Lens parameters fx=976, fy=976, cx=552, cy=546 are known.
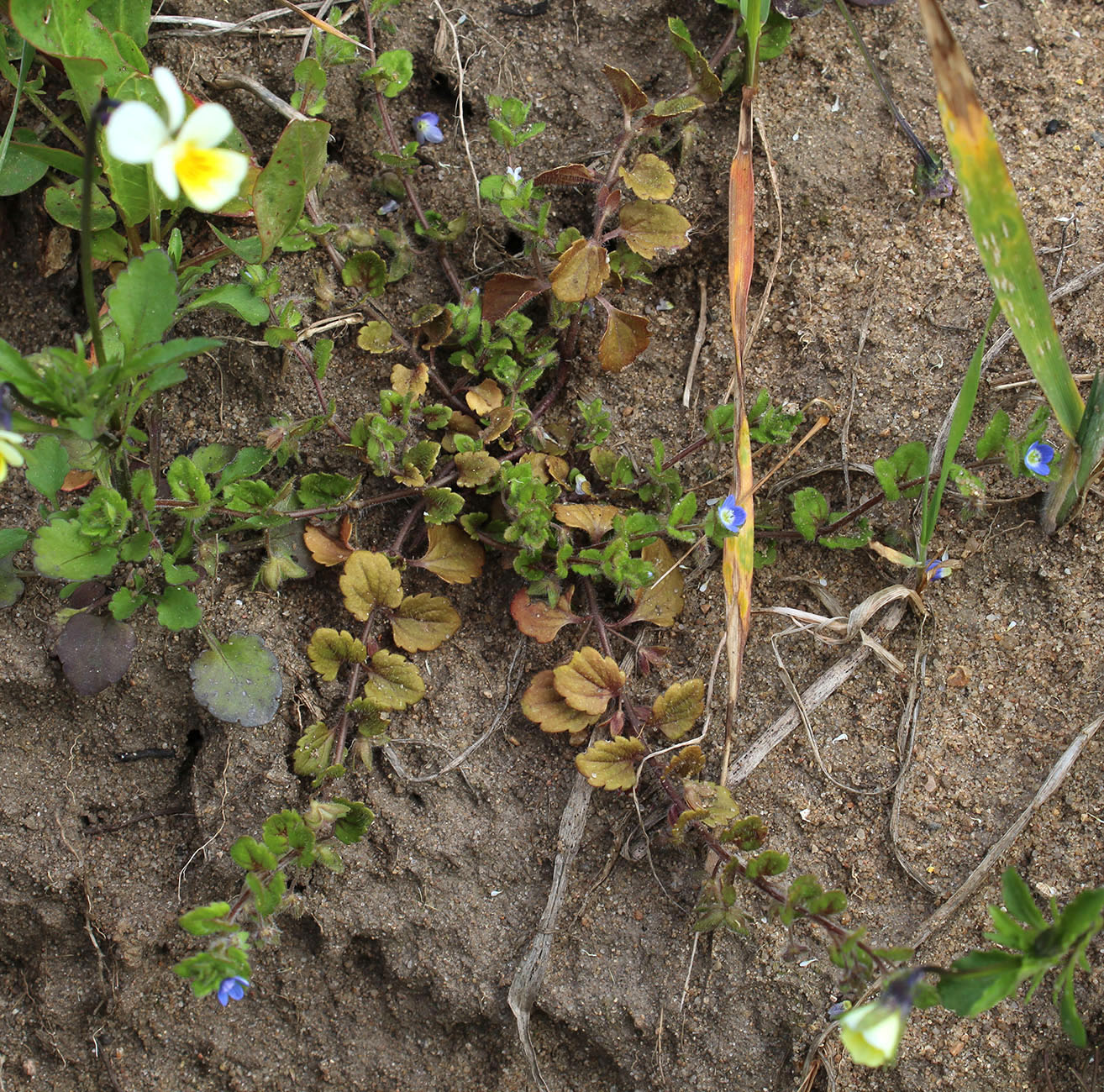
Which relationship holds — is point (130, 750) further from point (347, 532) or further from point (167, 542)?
point (347, 532)

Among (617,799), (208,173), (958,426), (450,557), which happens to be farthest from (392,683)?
(958,426)

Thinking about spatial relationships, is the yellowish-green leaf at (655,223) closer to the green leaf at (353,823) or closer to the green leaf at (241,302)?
the green leaf at (241,302)

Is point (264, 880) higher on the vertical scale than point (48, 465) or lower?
lower

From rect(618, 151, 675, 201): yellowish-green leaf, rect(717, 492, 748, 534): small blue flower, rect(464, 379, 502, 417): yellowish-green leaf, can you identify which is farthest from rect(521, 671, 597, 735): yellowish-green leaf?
rect(618, 151, 675, 201): yellowish-green leaf

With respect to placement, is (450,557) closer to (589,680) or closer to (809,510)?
(589,680)

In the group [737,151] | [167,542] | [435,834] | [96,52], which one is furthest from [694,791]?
[96,52]

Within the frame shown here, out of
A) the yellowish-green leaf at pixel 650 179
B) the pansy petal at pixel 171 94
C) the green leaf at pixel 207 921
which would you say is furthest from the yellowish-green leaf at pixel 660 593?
the pansy petal at pixel 171 94
